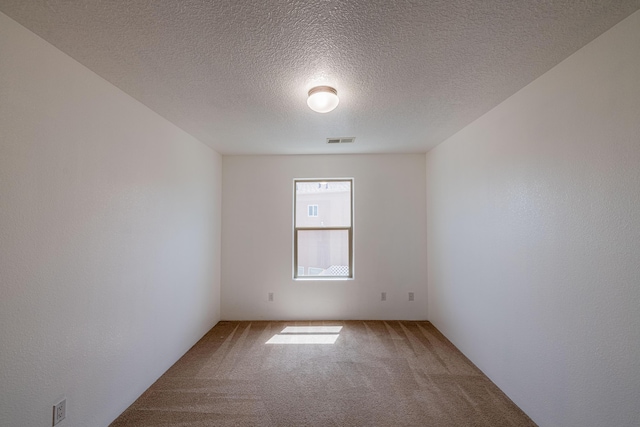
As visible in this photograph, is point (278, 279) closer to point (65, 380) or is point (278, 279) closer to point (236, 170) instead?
point (236, 170)

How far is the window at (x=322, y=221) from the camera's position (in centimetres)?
436

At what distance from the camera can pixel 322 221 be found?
4.39m

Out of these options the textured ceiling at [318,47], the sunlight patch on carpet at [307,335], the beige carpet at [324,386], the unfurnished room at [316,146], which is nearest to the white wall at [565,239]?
the unfurnished room at [316,146]

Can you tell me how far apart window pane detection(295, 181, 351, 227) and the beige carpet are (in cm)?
166

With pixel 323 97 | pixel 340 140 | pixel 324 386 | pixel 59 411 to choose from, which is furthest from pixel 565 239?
pixel 59 411

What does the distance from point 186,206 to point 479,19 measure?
10.1 feet

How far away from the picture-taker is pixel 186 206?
318cm

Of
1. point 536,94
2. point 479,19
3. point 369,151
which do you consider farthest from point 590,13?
point 369,151

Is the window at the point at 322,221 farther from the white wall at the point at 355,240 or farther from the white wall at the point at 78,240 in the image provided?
the white wall at the point at 78,240

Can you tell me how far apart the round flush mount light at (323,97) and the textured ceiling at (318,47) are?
0.22ft

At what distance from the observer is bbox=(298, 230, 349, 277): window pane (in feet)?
14.2

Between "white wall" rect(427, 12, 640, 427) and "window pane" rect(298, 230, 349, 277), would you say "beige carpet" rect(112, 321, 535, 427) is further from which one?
"window pane" rect(298, 230, 349, 277)

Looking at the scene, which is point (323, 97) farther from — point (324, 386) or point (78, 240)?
point (324, 386)

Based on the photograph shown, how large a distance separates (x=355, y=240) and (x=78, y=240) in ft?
10.7
